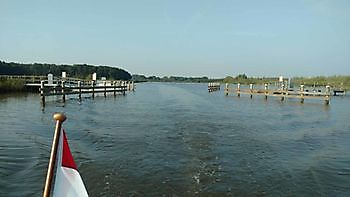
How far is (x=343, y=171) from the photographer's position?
31.6 ft

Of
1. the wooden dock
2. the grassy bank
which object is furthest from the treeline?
the grassy bank

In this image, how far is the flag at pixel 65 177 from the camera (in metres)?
3.00

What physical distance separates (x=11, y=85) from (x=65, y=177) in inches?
1625

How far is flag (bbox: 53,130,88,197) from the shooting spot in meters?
3.00

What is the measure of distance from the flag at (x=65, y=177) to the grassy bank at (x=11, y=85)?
39605mm

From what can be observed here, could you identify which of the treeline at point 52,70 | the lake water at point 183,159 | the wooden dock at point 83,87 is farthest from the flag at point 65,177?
the treeline at point 52,70

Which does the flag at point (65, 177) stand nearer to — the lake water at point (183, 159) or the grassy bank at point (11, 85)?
the lake water at point (183, 159)

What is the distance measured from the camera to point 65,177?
9.91ft

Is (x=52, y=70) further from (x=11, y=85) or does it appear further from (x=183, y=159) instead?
(x=183, y=159)

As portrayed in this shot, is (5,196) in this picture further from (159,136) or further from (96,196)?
(159,136)

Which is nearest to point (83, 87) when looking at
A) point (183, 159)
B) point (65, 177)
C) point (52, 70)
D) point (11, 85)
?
point (11, 85)

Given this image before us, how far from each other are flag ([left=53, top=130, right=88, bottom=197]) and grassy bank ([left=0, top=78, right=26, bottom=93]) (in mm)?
39605

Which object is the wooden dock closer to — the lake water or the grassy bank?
the grassy bank

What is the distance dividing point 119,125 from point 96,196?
32.2 feet
